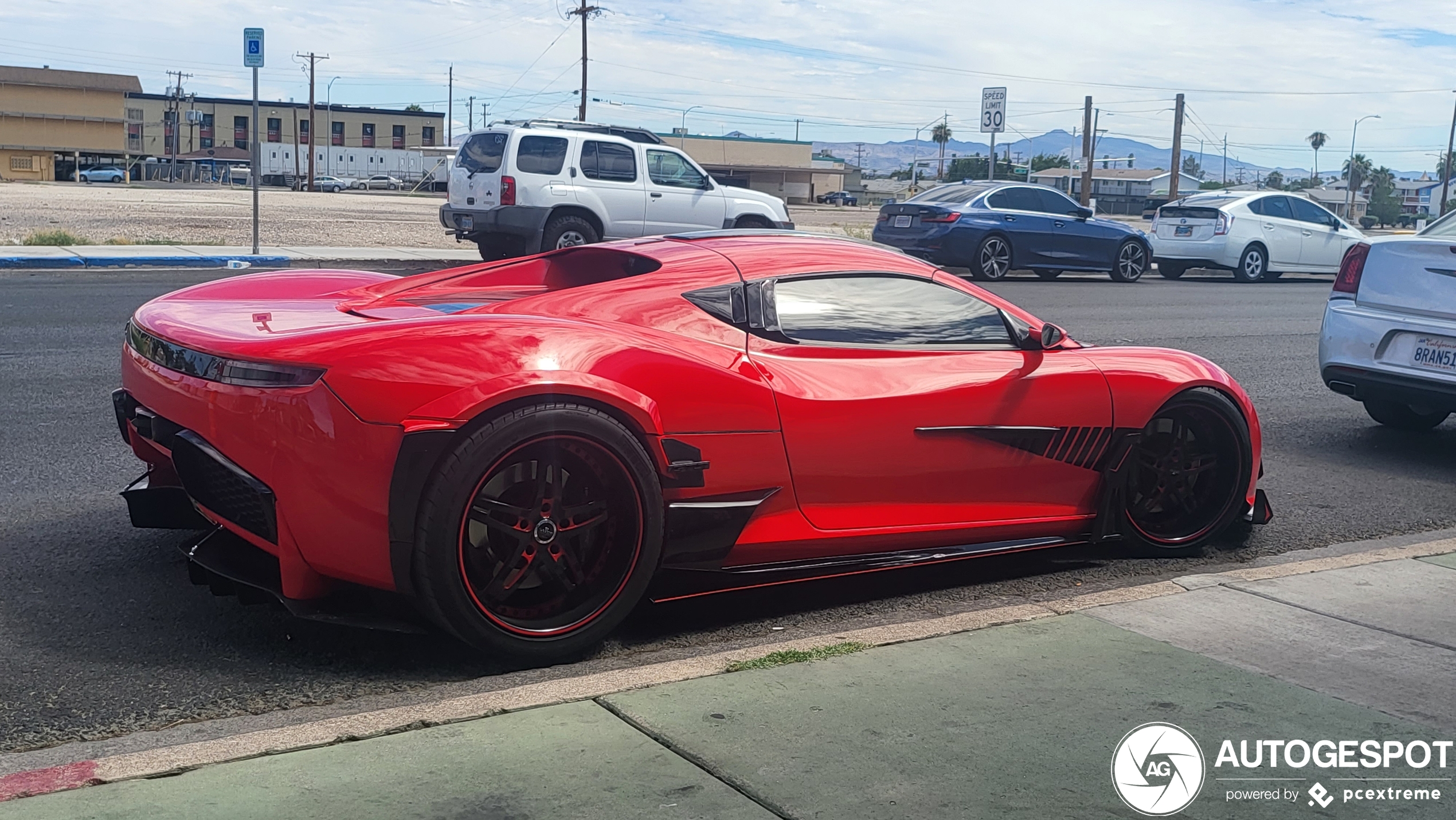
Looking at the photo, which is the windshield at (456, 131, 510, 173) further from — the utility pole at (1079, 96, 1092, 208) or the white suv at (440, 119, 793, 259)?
the utility pole at (1079, 96, 1092, 208)

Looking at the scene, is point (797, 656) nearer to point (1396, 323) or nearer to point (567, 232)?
point (1396, 323)

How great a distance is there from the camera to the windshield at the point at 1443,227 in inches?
301

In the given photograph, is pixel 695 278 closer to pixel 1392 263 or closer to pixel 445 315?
pixel 445 315

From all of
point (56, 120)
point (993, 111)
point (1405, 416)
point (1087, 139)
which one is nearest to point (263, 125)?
point (56, 120)

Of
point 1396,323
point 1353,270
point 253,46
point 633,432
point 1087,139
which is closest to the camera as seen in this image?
point 633,432

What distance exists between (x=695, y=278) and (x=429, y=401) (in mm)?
1166

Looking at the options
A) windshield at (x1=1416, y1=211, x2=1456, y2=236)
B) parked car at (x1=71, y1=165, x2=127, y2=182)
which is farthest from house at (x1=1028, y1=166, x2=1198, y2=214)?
windshield at (x1=1416, y1=211, x2=1456, y2=236)

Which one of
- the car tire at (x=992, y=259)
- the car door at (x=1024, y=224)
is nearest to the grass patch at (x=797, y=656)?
the car tire at (x=992, y=259)

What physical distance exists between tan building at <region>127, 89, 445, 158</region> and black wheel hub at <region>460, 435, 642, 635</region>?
116 m

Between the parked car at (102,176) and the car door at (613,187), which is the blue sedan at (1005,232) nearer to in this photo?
the car door at (613,187)

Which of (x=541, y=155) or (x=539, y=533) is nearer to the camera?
(x=539, y=533)

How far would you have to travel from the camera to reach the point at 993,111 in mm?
26578

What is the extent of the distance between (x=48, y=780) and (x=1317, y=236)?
2140 centimetres

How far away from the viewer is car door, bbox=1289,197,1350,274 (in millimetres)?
20844
